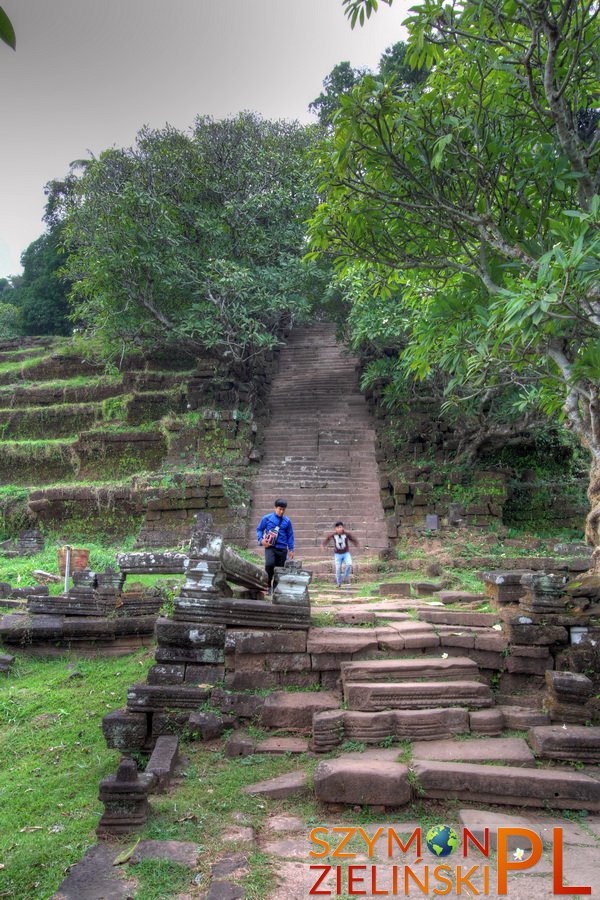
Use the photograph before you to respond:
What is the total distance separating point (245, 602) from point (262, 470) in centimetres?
967

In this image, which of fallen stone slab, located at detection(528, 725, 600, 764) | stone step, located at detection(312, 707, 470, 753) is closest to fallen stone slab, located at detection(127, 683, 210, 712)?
stone step, located at detection(312, 707, 470, 753)

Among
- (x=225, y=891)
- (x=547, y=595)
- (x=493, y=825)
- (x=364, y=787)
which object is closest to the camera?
(x=225, y=891)

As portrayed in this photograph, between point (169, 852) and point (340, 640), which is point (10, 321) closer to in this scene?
point (340, 640)

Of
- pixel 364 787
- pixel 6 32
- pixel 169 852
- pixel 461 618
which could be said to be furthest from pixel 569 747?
pixel 6 32

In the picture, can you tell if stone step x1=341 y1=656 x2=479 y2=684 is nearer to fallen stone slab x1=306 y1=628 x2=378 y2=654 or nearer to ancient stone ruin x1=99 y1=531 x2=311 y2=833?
fallen stone slab x1=306 y1=628 x2=378 y2=654

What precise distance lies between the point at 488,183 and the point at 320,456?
417 inches

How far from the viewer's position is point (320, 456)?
15594mm

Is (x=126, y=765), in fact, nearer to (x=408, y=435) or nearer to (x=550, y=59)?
(x=550, y=59)

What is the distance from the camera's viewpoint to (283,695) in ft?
16.6

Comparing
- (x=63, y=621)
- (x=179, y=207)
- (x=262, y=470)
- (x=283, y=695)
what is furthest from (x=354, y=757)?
(x=179, y=207)

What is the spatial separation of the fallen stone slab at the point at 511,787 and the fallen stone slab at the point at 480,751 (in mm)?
231

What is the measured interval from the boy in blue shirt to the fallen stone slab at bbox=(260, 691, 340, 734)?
2.40 meters

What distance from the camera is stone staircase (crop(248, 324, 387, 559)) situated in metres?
Result: 13.3

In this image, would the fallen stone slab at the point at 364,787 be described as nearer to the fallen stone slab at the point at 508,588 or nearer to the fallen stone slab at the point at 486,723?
the fallen stone slab at the point at 486,723
